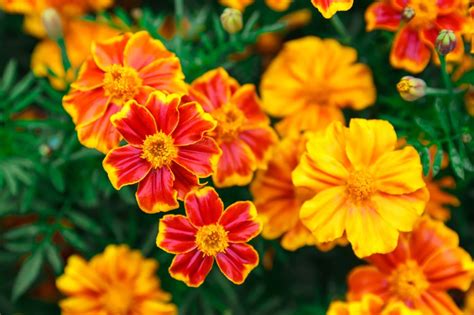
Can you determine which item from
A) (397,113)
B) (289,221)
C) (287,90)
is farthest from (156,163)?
(397,113)

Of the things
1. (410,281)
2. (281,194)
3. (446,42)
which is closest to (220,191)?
(281,194)

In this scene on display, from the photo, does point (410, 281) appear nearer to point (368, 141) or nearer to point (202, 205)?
point (368, 141)

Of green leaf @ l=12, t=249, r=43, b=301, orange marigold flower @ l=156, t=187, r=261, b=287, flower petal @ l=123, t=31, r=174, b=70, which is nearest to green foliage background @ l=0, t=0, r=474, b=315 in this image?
green leaf @ l=12, t=249, r=43, b=301

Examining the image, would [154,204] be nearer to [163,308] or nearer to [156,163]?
[156,163]

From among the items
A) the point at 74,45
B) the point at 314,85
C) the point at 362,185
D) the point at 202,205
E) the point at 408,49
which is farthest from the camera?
the point at 74,45

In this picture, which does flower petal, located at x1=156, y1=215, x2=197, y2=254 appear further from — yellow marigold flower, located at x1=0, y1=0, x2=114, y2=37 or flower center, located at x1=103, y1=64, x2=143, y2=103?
yellow marigold flower, located at x1=0, y1=0, x2=114, y2=37

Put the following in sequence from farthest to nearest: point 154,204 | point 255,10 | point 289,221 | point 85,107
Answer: point 255,10
point 289,221
point 85,107
point 154,204

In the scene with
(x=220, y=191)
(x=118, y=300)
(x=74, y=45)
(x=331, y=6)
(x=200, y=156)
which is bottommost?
(x=118, y=300)
